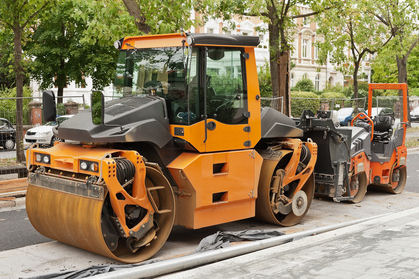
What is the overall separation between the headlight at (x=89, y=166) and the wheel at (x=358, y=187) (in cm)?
567

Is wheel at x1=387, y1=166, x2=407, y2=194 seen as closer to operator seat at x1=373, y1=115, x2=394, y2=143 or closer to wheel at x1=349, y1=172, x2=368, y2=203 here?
operator seat at x1=373, y1=115, x2=394, y2=143

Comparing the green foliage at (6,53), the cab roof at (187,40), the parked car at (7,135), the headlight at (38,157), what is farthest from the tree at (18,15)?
the headlight at (38,157)

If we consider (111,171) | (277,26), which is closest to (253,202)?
(111,171)

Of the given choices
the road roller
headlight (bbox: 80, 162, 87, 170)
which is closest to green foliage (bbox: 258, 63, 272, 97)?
the road roller

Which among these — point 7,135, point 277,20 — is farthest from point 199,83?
point 277,20

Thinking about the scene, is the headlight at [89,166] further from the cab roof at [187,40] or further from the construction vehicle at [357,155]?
the construction vehicle at [357,155]

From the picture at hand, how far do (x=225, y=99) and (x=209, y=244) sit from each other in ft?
6.09

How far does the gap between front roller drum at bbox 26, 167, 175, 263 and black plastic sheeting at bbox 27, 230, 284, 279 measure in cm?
27

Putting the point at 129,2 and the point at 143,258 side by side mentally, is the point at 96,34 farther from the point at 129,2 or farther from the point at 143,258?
the point at 143,258

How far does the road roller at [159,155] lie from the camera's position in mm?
6344

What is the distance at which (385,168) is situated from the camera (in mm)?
10969

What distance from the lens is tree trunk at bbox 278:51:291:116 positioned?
1756 cm

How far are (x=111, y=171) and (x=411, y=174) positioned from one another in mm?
10827

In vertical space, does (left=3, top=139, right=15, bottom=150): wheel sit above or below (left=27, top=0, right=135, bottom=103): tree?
below
